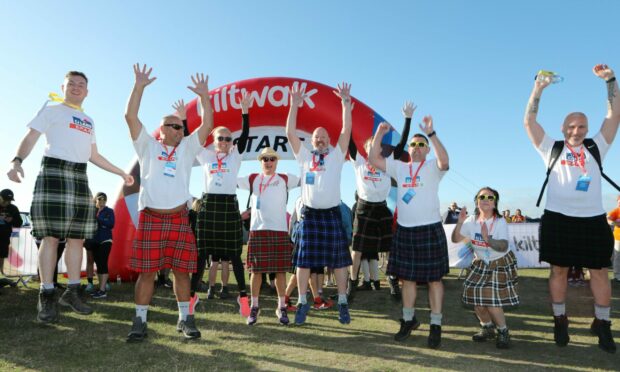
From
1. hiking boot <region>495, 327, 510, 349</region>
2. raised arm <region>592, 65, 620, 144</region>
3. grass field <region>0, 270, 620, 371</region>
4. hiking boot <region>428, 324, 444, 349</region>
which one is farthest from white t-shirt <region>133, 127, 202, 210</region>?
raised arm <region>592, 65, 620, 144</region>

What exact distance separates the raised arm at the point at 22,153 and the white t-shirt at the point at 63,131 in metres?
0.06

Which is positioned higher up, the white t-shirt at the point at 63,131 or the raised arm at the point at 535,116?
the raised arm at the point at 535,116

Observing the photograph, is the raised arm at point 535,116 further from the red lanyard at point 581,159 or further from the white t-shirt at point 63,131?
the white t-shirt at point 63,131

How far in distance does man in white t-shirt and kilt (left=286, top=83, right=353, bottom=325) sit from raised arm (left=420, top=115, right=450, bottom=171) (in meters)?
0.81

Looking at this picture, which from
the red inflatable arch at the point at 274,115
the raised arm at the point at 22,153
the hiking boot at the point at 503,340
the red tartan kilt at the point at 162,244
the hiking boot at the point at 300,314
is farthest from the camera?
the red inflatable arch at the point at 274,115

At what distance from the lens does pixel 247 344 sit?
3.50 meters

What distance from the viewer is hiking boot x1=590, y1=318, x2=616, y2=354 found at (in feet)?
11.4

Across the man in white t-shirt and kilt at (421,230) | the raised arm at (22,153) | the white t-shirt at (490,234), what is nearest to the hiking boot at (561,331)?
the white t-shirt at (490,234)

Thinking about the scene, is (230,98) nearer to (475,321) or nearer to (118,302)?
(118,302)

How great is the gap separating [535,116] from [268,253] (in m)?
2.98

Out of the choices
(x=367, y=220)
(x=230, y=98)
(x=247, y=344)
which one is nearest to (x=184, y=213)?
(x=247, y=344)

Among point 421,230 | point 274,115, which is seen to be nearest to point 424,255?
point 421,230

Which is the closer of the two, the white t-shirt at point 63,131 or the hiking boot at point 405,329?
the white t-shirt at point 63,131

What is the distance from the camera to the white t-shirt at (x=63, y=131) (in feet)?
11.6
